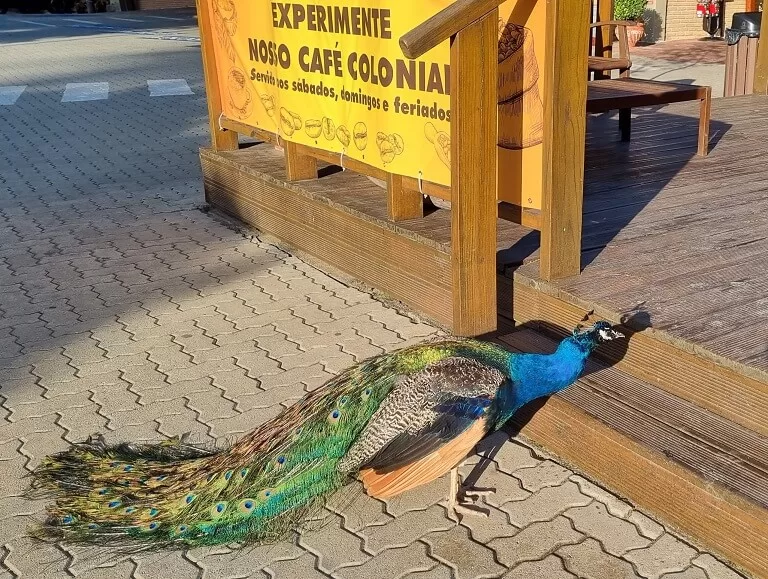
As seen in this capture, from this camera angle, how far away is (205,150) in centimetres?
763

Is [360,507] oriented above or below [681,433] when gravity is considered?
below

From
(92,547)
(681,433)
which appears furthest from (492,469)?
(92,547)

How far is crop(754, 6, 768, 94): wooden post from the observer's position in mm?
8438

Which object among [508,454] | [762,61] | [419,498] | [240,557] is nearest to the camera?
[240,557]

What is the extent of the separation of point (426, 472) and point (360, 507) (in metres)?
0.43

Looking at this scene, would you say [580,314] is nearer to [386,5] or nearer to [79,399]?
[386,5]

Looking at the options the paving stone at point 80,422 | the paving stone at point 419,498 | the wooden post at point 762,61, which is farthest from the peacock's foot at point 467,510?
the wooden post at point 762,61

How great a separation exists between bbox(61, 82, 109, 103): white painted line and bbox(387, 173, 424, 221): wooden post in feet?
38.0

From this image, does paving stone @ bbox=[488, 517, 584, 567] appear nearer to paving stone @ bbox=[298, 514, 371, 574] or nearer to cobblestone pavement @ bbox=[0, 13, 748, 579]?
cobblestone pavement @ bbox=[0, 13, 748, 579]

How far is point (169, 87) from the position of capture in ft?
53.1

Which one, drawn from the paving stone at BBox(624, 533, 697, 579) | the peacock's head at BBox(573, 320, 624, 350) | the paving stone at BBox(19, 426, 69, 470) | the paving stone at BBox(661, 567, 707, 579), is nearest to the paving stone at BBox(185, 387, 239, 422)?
the paving stone at BBox(19, 426, 69, 470)

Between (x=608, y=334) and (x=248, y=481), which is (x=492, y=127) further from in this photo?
(x=248, y=481)

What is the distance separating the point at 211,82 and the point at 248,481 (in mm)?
4923

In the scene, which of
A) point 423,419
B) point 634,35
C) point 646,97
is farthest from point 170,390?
point 634,35
